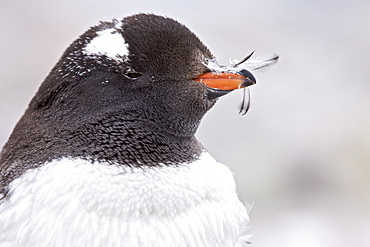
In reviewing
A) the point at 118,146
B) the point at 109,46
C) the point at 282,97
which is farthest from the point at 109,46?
the point at 282,97

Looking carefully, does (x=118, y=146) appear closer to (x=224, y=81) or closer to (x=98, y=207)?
(x=98, y=207)

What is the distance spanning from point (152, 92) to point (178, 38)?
6.5 inches

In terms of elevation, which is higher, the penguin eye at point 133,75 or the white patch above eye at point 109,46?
the white patch above eye at point 109,46

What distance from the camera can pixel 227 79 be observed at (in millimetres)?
1529

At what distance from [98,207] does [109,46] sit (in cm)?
42

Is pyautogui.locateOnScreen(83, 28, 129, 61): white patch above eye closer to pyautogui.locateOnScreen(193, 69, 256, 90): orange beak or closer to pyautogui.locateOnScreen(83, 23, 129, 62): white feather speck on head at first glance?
pyautogui.locateOnScreen(83, 23, 129, 62): white feather speck on head

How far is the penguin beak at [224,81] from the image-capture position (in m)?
1.52

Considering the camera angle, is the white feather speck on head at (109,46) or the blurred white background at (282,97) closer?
the white feather speck on head at (109,46)

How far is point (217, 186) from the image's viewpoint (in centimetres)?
165

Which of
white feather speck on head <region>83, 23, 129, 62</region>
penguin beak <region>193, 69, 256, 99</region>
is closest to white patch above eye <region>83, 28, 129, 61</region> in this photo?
white feather speck on head <region>83, 23, 129, 62</region>

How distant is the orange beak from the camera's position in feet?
4.98

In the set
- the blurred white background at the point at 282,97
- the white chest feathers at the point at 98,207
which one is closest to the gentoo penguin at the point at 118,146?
the white chest feathers at the point at 98,207

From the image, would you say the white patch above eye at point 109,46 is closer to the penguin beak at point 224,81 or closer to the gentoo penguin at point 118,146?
the gentoo penguin at point 118,146

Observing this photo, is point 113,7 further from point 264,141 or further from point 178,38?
point 178,38
